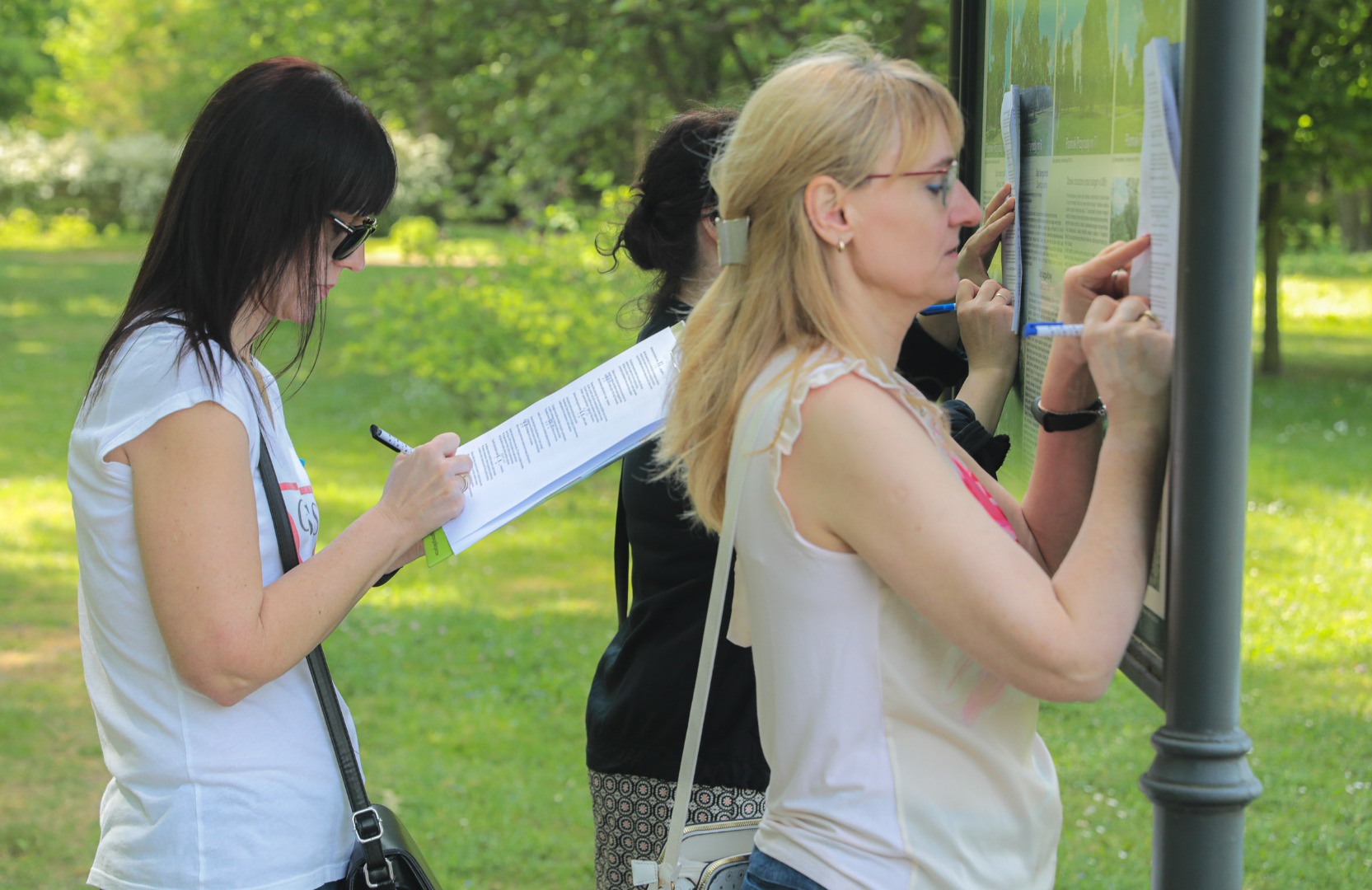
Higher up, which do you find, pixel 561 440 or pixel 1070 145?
pixel 1070 145

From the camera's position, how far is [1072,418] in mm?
1556

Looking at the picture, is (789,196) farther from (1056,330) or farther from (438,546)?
(438,546)

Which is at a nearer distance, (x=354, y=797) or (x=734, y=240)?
(x=734, y=240)

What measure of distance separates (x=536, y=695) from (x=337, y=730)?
12.4 ft

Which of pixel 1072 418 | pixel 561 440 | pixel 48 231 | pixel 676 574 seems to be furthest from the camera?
pixel 48 231

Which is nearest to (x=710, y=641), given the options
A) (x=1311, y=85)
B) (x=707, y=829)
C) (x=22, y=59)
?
(x=707, y=829)

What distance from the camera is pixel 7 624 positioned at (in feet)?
21.3

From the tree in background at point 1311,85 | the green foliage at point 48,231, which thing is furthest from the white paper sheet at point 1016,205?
the green foliage at point 48,231

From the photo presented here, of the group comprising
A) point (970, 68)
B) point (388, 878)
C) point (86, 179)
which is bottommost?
point (86, 179)

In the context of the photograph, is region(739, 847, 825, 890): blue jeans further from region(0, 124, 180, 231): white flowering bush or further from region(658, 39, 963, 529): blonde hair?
region(0, 124, 180, 231): white flowering bush

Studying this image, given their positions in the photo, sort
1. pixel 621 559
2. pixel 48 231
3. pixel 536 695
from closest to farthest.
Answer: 1. pixel 621 559
2. pixel 536 695
3. pixel 48 231

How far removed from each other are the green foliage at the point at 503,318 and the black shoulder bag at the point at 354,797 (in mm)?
6862

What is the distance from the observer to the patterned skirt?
215 cm

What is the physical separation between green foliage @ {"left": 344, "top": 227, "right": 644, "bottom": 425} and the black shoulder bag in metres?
6.86
